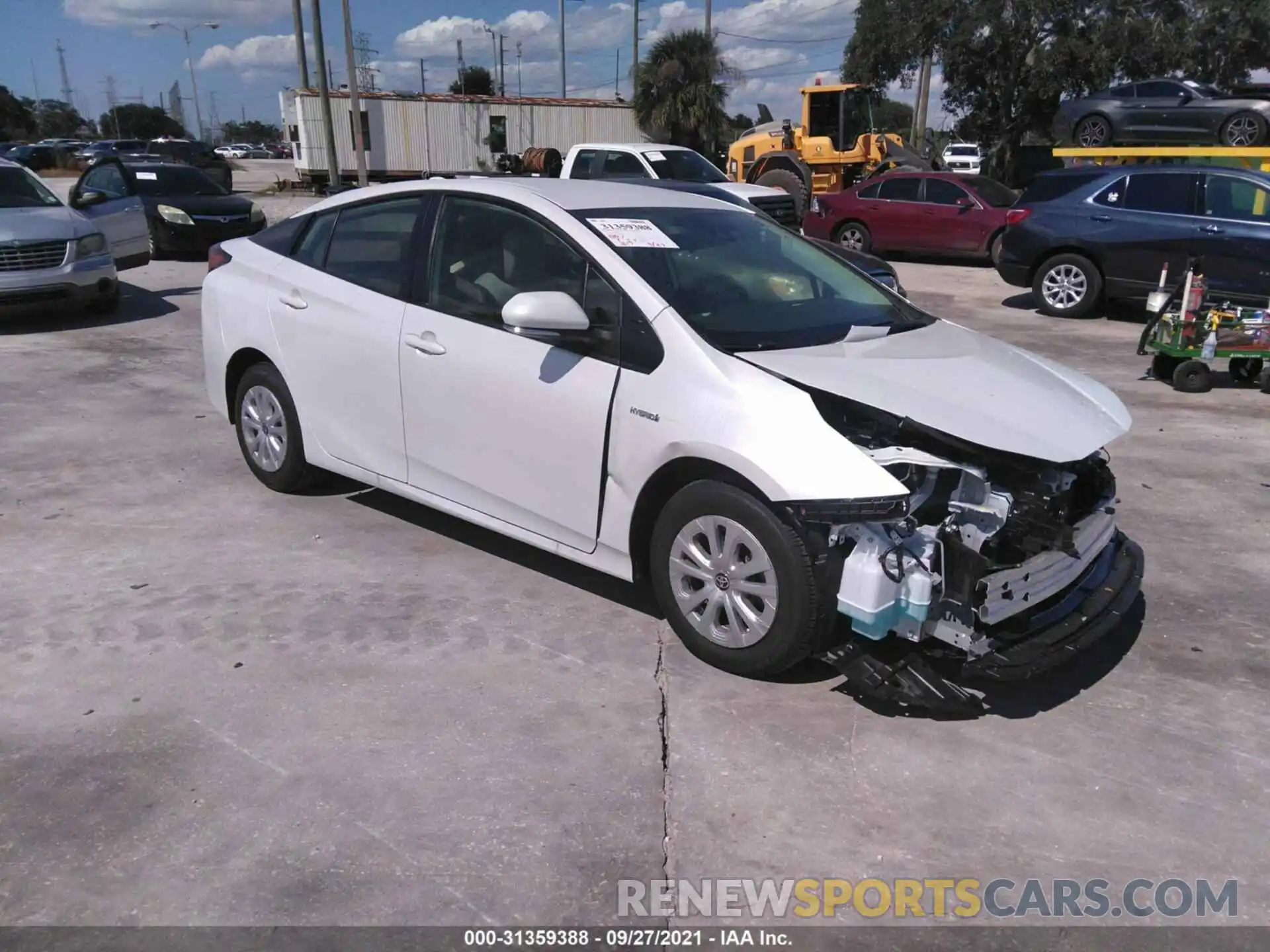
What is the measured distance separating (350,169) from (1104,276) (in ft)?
103

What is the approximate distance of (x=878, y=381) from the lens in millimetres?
3586

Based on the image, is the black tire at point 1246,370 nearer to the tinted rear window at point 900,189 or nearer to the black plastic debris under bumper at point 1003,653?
the black plastic debris under bumper at point 1003,653

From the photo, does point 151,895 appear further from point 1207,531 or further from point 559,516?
point 1207,531

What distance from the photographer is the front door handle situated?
4.36 meters

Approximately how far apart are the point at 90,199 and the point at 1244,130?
17.3 m

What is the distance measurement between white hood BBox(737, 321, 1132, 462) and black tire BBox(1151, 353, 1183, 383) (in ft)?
17.0

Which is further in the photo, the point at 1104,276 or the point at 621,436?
the point at 1104,276

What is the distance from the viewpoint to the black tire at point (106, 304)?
35.2 ft

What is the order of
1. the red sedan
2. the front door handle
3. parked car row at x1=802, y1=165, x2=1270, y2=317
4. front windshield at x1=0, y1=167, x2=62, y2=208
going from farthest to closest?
the red sedan, front windshield at x1=0, y1=167, x2=62, y2=208, parked car row at x1=802, y1=165, x2=1270, y2=317, the front door handle

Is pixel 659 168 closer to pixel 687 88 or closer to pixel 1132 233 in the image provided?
pixel 1132 233

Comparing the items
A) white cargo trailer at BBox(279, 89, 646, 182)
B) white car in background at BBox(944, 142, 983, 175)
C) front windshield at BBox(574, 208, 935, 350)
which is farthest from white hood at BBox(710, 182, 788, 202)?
white car in background at BBox(944, 142, 983, 175)

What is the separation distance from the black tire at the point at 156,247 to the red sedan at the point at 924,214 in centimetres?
1032

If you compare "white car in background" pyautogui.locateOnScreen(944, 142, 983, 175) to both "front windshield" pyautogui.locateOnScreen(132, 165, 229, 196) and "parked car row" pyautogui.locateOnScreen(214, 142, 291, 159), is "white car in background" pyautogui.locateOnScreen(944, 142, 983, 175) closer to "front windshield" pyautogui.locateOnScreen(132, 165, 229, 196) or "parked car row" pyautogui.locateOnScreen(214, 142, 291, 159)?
"front windshield" pyautogui.locateOnScreen(132, 165, 229, 196)

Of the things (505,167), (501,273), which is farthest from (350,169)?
(501,273)
